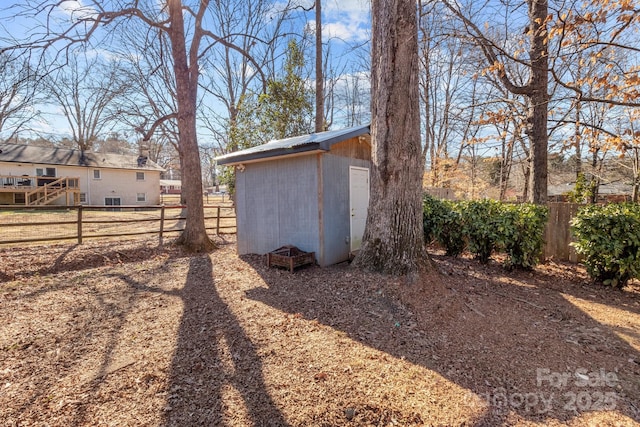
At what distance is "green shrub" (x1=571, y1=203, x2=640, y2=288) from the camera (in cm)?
428

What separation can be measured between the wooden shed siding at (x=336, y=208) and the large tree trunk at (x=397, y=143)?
52.2 inches

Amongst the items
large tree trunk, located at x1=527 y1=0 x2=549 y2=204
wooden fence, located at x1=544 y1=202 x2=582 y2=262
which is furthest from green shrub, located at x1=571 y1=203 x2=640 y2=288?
large tree trunk, located at x1=527 y1=0 x2=549 y2=204

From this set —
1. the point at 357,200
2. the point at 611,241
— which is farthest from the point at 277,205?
the point at 611,241

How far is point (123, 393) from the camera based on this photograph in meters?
2.17

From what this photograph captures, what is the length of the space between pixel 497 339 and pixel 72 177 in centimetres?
2465

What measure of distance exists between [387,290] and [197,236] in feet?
18.8

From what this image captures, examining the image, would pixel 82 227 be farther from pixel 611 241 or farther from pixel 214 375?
pixel 611 241

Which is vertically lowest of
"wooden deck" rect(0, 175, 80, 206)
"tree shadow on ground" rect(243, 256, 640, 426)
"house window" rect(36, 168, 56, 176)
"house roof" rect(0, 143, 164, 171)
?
"tree shadow on ground" rect(243, 256, 640, 426)

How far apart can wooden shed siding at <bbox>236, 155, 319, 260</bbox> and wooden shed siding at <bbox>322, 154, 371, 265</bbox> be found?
0.20 meters

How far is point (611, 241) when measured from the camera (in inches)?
174

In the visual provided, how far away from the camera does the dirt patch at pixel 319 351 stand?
2010mm

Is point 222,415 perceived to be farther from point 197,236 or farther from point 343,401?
point 197,236

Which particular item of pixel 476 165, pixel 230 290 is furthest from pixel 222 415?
pixel 476 165

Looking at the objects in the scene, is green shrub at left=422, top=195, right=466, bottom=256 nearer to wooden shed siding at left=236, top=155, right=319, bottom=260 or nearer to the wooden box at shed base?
wooden shed siding at left=236, top=155, right=319, bottom=260
